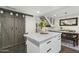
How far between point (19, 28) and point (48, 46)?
0.56 metres

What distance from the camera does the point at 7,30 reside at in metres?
1.09

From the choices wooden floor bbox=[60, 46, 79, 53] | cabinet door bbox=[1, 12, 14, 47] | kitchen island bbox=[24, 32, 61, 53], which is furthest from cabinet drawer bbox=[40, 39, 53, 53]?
cabinet door bbox=[1, 12, 14, 47]

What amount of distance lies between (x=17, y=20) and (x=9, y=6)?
0.24 meters

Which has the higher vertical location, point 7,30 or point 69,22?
point 69,22

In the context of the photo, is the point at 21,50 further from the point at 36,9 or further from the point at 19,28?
the point at 36,9

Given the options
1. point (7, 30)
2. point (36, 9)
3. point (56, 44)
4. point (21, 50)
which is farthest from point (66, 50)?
point (7, 30)

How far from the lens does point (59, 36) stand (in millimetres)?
1251

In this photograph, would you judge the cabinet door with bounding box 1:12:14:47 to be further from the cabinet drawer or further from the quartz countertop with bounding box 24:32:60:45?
the cabinet drawer

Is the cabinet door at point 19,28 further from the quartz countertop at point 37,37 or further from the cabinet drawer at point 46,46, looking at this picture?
the cabinet drawer at point 46,46

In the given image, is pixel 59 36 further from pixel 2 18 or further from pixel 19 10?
pixel 2 18

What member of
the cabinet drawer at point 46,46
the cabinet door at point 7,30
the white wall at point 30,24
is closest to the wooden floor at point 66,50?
the cabinet drawer at point 46,46

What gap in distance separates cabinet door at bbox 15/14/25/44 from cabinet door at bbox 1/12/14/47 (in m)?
0.07

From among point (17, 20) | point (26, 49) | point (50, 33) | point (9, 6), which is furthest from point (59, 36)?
point (9, 6)

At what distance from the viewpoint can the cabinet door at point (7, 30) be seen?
41.6 inches
